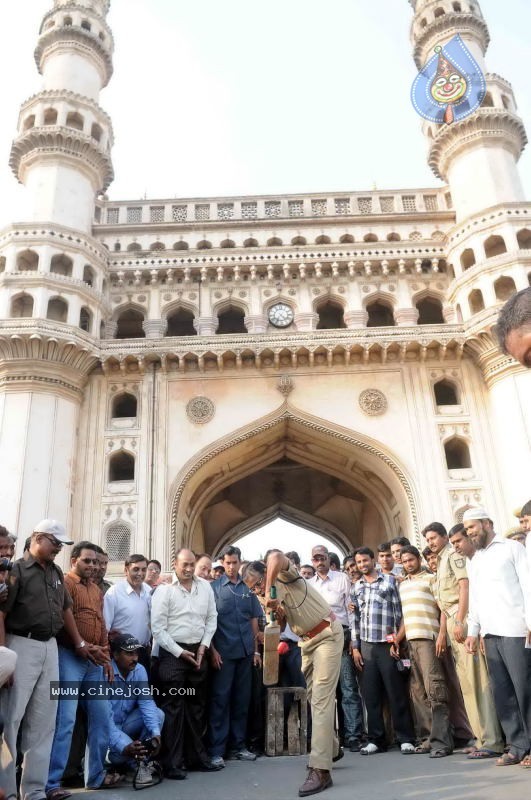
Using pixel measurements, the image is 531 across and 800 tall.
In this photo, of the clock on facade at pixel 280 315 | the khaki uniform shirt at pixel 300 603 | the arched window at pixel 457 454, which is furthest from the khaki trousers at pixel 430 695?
the clock on facade at pixel 280 315

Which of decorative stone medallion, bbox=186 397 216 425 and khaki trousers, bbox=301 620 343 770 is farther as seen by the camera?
decorative stone medallion, bbox=186 397 216 425

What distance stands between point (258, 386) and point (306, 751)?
1095cm

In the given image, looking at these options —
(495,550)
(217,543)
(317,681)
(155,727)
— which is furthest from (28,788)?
(217,543)

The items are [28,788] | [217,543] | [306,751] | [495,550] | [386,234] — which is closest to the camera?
[28,788]

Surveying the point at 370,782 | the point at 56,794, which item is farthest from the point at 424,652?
the point at 56,794

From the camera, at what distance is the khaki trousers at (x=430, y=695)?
6.18m

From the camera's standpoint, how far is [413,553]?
6945 mm

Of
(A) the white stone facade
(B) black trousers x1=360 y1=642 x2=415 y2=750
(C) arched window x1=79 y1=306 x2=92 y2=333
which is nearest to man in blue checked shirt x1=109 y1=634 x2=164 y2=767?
(B) black trousers x1=360 y1=642 x2=415 y2=750

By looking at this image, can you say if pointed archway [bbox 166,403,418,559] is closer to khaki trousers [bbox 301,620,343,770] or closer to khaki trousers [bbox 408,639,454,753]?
khaki trousers [bbox 408,639,454,753]

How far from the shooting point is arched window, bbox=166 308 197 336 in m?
19.5

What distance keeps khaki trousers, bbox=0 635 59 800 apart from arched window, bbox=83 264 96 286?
14.2m

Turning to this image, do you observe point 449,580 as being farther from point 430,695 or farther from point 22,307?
point 22,307

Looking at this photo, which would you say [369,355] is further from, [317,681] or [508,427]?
[317,681]

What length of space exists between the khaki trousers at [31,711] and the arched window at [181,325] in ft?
49.1
